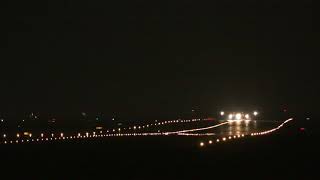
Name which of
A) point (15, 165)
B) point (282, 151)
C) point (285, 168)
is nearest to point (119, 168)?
point (15, 165)

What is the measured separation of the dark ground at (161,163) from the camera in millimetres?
22938

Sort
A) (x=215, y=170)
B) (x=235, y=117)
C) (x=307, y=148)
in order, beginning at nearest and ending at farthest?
(x=215, y=170)
(x=307, y=148)
(x=235, y=117)

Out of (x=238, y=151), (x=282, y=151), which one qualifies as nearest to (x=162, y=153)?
(x=238, y=151)

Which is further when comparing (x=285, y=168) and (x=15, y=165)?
(x=15, y=165)

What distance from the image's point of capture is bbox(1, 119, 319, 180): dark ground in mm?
22938

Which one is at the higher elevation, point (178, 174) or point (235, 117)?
point (235, 117)

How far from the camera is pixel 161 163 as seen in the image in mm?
27547

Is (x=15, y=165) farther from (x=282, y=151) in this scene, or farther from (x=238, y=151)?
(x=282, y=151)

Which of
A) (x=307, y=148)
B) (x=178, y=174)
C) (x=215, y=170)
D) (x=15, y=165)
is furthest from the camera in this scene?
(x=307, y=148)

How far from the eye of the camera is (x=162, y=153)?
33781 mm

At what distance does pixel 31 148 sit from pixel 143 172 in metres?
18.0

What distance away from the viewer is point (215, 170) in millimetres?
24469

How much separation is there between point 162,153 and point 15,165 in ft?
31.7

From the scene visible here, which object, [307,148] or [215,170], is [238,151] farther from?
[215,170]
